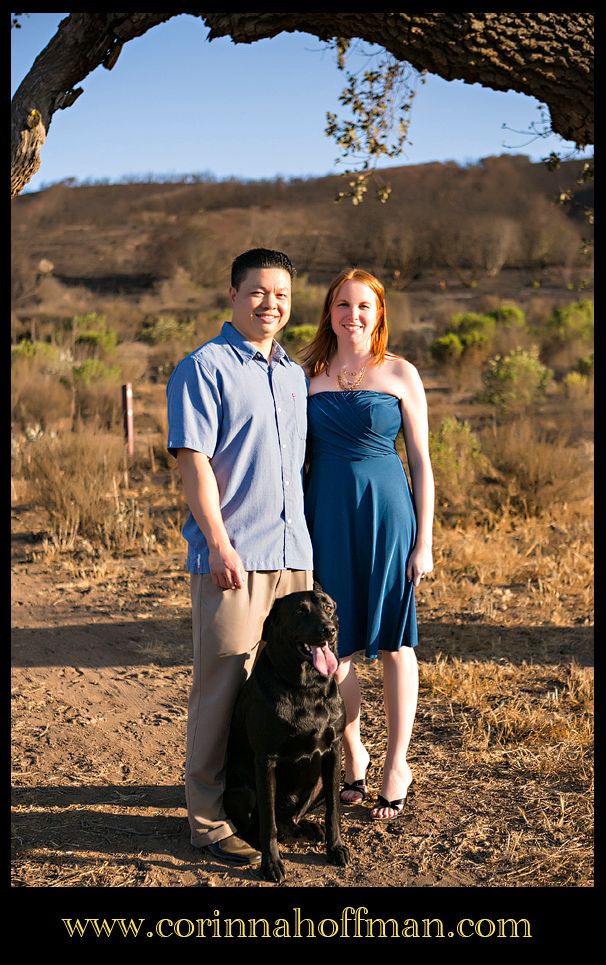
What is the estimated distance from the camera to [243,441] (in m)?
3.38

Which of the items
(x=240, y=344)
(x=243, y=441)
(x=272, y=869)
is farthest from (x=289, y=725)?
(x=240, y=344)

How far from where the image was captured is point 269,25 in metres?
5.27

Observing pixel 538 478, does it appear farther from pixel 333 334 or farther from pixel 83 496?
pixel 333 334

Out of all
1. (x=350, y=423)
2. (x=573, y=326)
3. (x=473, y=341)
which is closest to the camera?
(x=350, y=423)

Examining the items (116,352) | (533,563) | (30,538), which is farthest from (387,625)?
(116,352)

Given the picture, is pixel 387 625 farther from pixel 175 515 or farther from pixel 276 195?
pixel 276 195

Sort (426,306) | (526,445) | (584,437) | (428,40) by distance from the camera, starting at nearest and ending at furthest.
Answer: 1. (428,40)
2. (526,445)
3. (584,437)
4. (426,306)

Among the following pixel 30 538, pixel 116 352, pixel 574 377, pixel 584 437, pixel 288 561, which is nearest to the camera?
pixel 288 561

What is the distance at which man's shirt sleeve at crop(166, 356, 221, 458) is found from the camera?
3.26 meters

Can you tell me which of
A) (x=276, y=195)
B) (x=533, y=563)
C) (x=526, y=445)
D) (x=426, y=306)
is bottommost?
(x=533, y=563)

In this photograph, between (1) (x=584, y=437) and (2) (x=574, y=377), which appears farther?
(2) (x=574, y=377)

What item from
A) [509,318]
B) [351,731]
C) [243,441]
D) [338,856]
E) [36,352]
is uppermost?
[509,318]

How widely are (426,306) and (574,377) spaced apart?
17851mm

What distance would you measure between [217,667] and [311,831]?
2.46ft
